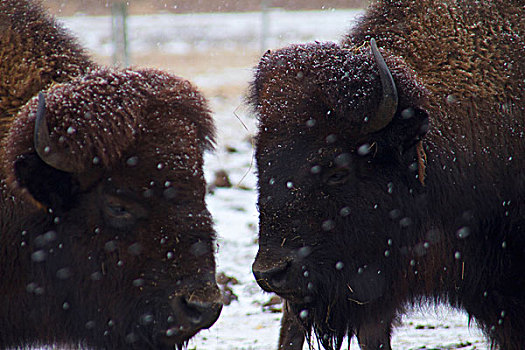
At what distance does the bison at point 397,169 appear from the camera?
3748 millimetres

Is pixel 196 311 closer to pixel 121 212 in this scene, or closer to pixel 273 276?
pixel 273 276

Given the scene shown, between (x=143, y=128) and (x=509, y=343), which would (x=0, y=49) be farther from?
(x=509, y=343)

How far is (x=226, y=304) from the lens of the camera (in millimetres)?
5902

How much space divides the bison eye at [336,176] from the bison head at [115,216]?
0.61 m

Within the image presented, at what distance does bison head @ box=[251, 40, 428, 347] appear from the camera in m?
3.69

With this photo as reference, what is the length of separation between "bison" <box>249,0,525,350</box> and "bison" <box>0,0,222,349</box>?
0.37m

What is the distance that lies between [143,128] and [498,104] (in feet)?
6.44

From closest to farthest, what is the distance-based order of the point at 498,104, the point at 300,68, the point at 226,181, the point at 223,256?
the point at 300,68
the point at 498,104
the point at 223,256
the point at 226,181

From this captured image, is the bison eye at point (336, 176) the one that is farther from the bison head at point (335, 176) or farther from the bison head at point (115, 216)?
the bison head at point (115, 216)

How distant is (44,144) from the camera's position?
3.38 meters

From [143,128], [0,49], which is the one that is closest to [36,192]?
[143,128]

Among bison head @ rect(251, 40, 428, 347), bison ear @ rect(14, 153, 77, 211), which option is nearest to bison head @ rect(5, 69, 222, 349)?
bison ear @ rect(14, 153, 77, 211)

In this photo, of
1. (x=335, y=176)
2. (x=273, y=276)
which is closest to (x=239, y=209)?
(x=335, y=176)

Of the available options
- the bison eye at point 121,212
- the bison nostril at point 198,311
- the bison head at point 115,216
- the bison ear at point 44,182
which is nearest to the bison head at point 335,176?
the bison nostril at point 198,311
